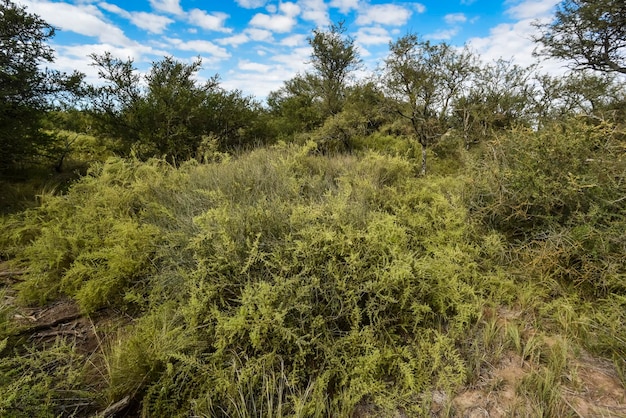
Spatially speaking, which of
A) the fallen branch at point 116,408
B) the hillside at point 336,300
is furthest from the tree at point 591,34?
the fallen branch at point 116,408

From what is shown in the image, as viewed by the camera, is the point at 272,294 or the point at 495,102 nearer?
the point at 272,294

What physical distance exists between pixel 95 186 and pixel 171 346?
326cm

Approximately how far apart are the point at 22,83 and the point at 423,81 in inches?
329

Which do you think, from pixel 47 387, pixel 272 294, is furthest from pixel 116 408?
pixel 272 294

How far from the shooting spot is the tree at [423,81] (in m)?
7.64

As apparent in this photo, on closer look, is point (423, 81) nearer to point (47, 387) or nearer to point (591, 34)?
point (591, 34)

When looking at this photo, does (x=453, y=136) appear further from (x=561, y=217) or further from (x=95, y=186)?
(x=95, y=186)

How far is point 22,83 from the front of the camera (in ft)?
13.6

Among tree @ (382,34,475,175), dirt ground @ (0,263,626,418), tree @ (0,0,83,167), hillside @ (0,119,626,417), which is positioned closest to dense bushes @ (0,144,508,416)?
hillside @ (0,119,626,417)

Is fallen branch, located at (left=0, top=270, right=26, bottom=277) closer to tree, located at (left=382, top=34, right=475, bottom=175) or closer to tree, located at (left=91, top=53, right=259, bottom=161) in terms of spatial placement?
tree, located at (left=91, top=53, right=259, bottom=161)

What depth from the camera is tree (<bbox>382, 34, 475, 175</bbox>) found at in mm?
7645

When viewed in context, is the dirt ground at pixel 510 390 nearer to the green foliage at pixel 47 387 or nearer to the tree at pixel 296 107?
the green foliage at pixel 47 387

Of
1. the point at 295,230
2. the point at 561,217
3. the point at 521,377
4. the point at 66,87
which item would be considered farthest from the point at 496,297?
the point at 66,87

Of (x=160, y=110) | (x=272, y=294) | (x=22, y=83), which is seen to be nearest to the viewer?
(x=272, y=294)
